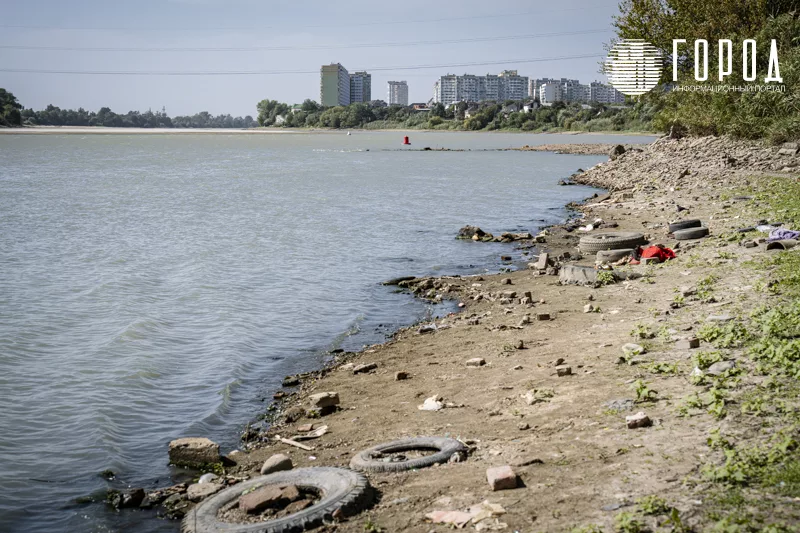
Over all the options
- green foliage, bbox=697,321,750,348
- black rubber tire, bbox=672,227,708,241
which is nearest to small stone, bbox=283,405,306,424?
green foliage, bbox=697,321,750,348

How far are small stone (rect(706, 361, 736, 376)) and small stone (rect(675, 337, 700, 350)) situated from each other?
1.01 m

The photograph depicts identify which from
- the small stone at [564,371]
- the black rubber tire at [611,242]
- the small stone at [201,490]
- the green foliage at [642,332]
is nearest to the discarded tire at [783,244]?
the black rubber tire at [611,242]

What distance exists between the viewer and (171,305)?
697 inches

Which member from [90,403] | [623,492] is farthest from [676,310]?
[90,403]

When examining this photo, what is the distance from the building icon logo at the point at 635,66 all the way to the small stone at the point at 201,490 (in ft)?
174

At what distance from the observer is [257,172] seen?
67000 millimetres

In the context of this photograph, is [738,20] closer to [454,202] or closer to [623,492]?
[454,202]

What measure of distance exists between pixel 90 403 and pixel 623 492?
26.4 feet

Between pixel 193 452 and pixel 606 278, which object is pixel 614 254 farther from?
pixel 193 452

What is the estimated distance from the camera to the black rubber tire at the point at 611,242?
19.5 metres

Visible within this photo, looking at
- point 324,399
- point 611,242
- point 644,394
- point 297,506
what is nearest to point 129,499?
point 297,506

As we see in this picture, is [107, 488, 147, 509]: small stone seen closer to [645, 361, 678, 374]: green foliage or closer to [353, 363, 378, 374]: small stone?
[353, 363, 378, 374]: small stone

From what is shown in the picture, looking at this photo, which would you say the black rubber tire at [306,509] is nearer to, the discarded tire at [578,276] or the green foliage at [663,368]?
the green foliage at [663,368]

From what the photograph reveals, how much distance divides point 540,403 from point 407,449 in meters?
1.71
